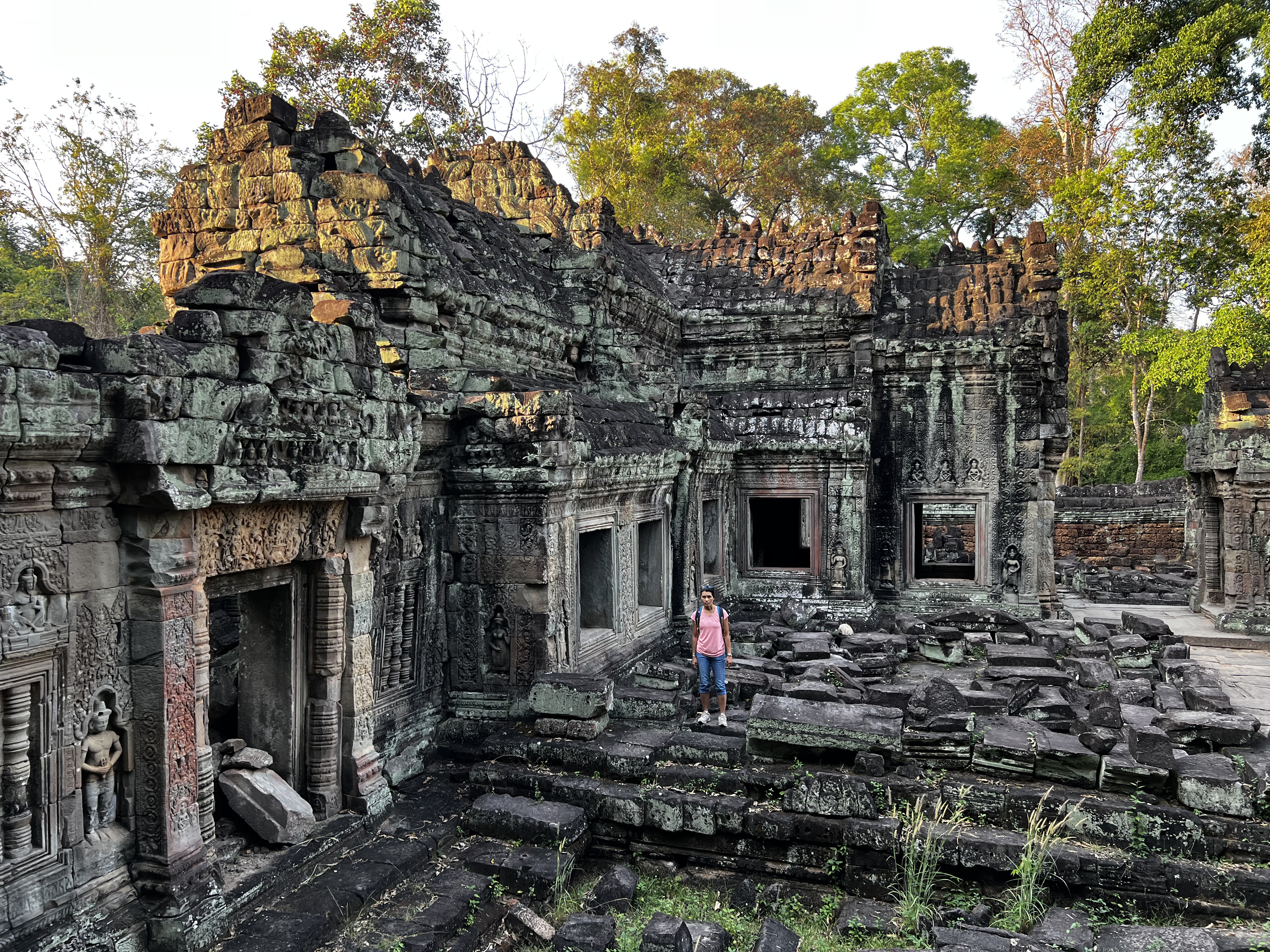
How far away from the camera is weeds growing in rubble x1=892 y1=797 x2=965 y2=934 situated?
16.8 feet

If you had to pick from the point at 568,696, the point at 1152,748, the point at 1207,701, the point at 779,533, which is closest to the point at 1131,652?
the point at 1207,701

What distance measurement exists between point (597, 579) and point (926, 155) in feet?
76.1

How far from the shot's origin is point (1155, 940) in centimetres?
443

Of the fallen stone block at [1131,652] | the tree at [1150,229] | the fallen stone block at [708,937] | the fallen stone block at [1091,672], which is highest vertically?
the tree at [1150,229]

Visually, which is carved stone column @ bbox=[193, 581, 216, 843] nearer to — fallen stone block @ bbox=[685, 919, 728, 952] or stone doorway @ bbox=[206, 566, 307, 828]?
stone doorway @ bbox=[206, 566, 307, 828]

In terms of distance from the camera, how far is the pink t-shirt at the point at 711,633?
7543 millimetres

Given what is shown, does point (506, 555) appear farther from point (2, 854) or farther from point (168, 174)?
point (168, 174)

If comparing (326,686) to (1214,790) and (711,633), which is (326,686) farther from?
(1214,790)

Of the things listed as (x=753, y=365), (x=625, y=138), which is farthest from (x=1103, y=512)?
(x=625, y=138)

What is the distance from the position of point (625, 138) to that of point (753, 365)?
1462 centimetres

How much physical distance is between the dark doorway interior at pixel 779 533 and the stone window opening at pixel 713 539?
265 cm

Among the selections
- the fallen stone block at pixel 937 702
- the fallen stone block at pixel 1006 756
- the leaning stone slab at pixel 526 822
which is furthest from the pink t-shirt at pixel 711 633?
the fallen stone block at pixel 1006 756

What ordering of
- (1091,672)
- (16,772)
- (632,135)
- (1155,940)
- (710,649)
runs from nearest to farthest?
1. (16,772)
2. (1155,940)
3. (710,649)
4. (1091,672)
5. (632,135)

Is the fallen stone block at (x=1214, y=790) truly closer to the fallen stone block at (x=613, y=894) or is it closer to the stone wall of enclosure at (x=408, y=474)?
the fallen stone block at (x=613, y=894)
